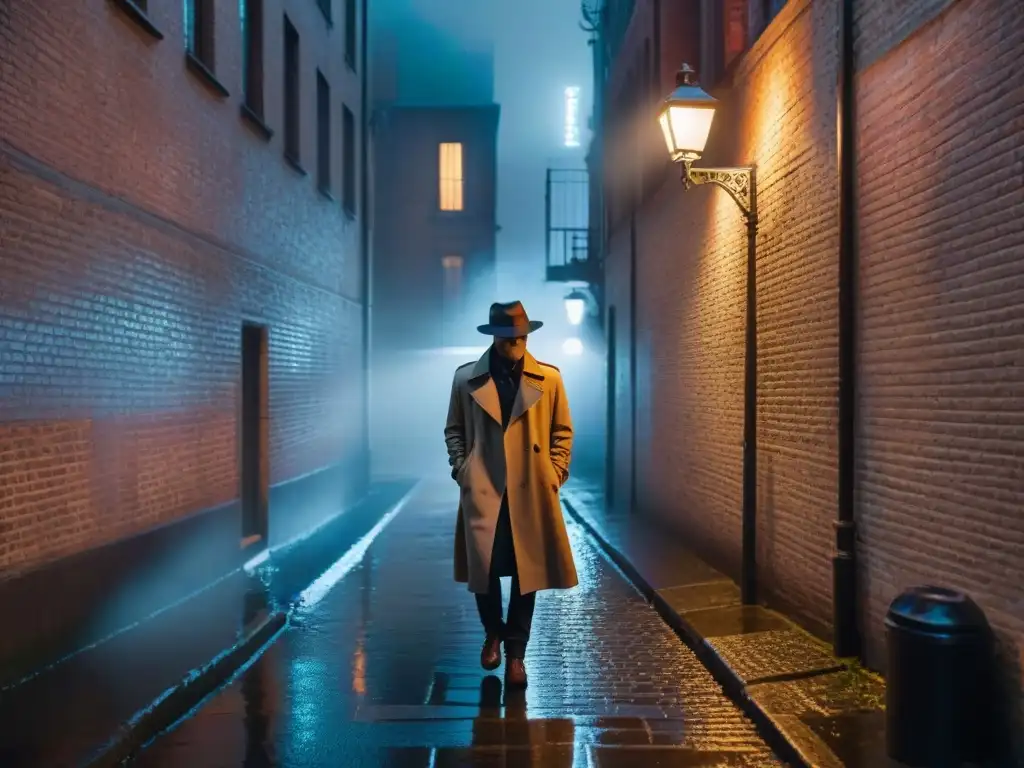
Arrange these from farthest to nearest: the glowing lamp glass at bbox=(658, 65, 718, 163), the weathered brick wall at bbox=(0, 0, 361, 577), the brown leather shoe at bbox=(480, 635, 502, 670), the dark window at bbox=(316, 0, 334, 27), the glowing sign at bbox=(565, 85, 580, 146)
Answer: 1. the glowing sign at bbox=(565, 85, 580, 146)
2. the dark window at bbox=(316, 0, 334, 27)
3. the glowing lamp glass at bbox=(658, 65, 718, 163)
4. the weathered brick wall at bbox=(0, 0, 361, 577)
5. the brown leather shoe at bbox=(480, 635, 502, 670)

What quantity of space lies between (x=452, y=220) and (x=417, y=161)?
7.15 ft

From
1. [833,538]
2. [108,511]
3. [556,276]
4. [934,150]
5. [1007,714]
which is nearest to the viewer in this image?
[1007,714]

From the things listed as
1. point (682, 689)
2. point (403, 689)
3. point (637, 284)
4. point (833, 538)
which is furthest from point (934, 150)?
point (637, 284)

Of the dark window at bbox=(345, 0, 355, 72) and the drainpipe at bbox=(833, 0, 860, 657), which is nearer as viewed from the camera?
the drainpipe at bbox=(833, 0, 860, 657)

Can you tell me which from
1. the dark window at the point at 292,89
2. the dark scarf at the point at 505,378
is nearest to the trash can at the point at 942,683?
the dark scarf at the point at 505,378

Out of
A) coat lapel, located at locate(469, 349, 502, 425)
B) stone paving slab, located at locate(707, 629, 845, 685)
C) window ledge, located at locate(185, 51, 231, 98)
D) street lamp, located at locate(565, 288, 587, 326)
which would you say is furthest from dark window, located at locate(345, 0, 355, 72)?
stone paving slab, located at locate(707, 629, 845, 685)

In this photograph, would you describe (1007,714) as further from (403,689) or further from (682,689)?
(403,689)

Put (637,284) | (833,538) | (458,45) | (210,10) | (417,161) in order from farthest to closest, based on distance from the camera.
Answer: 1. (458,45)
2. (417,161)
3. (637,284)
4. (210,10)
5. (833,538)

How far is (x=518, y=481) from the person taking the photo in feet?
19.7

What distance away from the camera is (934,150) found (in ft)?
17.4

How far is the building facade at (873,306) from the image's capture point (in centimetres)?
469

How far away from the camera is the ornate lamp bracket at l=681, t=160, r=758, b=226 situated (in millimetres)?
8133

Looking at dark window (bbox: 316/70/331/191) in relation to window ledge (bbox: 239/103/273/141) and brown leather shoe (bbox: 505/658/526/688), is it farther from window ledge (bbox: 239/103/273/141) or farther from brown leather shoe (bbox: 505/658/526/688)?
brown leather shoe (bbox: 505/658/526/688)

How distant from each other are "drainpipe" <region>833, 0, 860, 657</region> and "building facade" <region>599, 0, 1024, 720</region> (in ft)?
0.14
